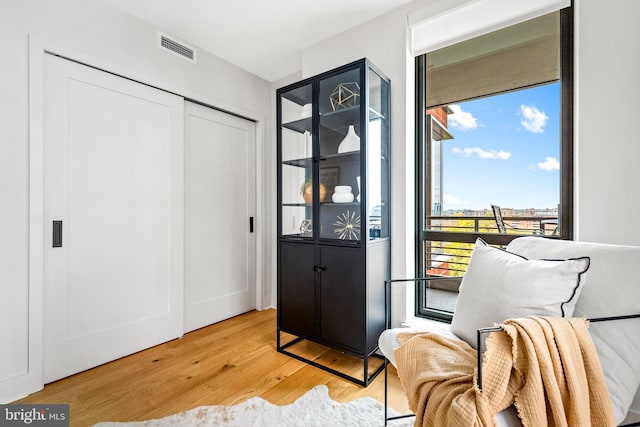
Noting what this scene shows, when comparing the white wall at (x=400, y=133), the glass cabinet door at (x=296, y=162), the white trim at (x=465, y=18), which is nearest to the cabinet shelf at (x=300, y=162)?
the glass cabinet door at (x=296, y=162)

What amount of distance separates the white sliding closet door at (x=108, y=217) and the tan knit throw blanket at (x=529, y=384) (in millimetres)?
2152

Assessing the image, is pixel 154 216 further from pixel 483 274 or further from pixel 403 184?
pixel 483 274

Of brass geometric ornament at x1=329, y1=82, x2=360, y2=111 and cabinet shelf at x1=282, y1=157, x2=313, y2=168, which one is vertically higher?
brass geometric ornament at x1=329, y1=82, x2=360, y2=111

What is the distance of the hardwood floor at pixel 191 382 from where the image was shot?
1.70m

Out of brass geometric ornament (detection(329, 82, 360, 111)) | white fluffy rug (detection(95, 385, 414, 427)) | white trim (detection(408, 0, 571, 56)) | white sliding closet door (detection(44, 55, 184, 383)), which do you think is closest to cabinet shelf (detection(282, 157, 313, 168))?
brass geometric ornament (detection(329, 82, 360, 111))

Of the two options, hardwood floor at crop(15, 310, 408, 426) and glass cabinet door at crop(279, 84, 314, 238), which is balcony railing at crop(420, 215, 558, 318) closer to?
hardwood floor at crop(15, 310, 408, 426)

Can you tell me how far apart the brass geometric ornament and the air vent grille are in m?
1.37

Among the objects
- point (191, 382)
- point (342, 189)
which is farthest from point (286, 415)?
point (342, 189)

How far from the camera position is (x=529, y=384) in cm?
87

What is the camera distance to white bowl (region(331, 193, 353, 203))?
2.09 meters

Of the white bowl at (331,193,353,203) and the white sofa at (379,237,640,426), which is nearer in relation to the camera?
the white sofa at (379,237,640,426)

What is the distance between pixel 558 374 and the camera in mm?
906

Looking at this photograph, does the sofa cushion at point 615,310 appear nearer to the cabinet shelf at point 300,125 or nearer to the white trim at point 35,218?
the cabinet shelf at point 300,125

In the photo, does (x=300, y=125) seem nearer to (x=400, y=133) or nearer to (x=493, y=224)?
(x=400, y=133)
